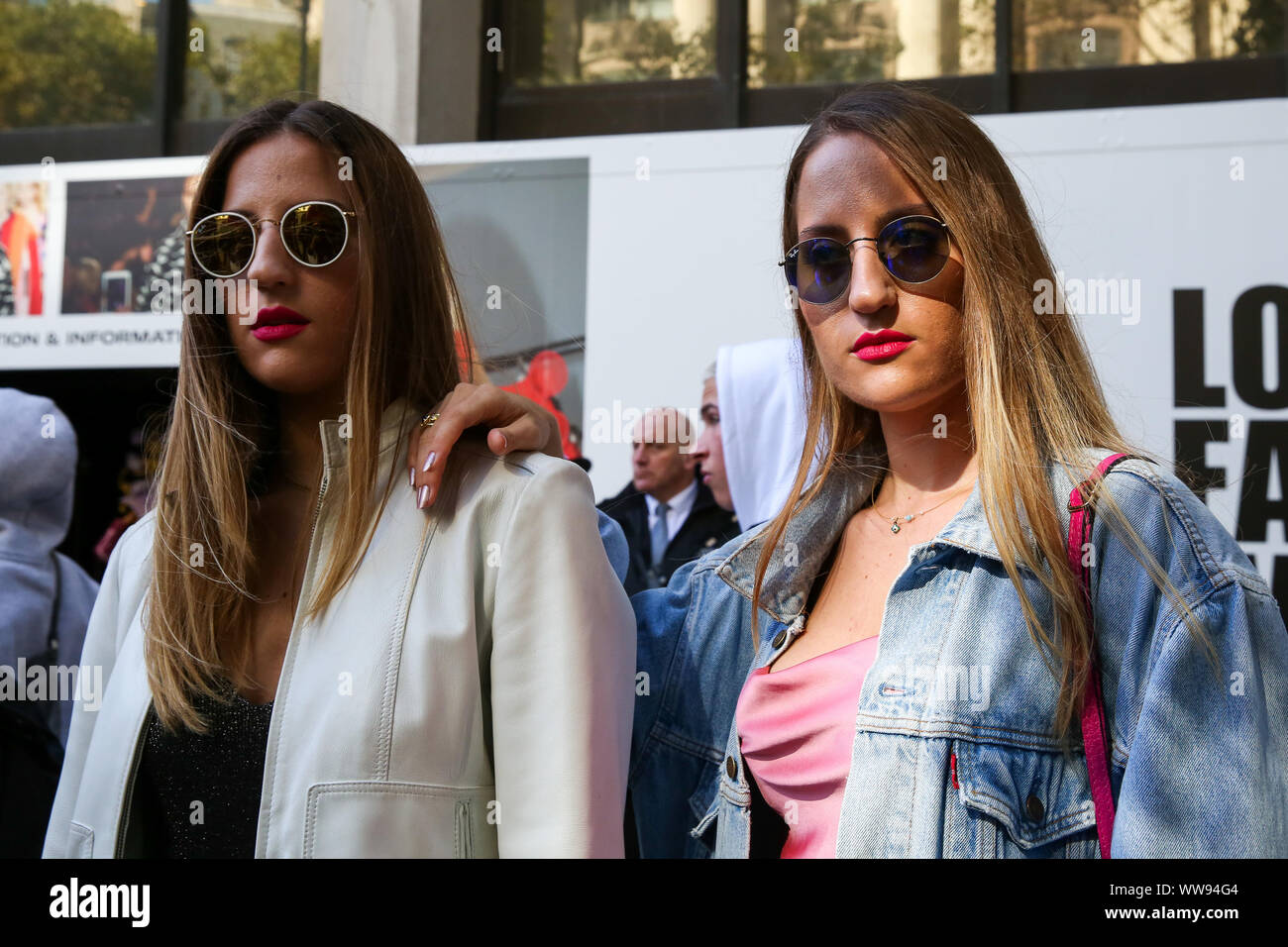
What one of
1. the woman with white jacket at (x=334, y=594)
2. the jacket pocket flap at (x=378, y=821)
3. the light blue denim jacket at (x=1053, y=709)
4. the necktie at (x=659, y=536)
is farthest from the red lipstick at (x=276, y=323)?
the necktie at (x=659, y=536)

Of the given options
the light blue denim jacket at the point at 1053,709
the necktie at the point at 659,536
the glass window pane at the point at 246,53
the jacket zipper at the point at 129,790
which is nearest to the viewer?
the light blue denim jacket at the point at 1053,709

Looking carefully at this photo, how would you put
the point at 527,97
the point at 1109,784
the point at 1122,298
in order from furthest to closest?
1. the point at 527,97
2. the point at 1122,298
3. the point at 1109,784

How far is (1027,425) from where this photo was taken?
1587 mm

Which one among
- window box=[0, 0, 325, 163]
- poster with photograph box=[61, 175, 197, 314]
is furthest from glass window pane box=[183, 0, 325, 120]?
poster with photograph box=[61, 175, 197, 314]

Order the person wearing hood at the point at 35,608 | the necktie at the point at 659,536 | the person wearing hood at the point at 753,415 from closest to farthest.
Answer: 1. the person wearing hood at the point at 35,608
2. the person wearing hood at the point at 753,415
3. the necktie at the point at 659,536

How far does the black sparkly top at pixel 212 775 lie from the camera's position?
155cm

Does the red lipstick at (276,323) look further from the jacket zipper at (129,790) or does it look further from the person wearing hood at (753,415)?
the person wearing hood at (753,415)

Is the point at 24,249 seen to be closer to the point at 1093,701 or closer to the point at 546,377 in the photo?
the point at 546,377

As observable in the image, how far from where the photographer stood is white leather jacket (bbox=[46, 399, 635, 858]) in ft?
4.88

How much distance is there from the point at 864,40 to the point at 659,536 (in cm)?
210

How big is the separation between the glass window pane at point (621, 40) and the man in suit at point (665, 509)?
5.22ft
